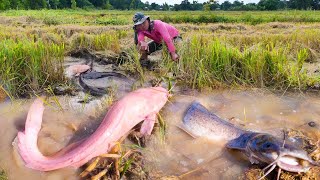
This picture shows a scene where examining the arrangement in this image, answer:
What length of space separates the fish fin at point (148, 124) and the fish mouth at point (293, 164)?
38.5 inches

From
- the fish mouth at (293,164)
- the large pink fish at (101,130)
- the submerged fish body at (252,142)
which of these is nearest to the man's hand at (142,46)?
the large pink fish at (101,130)

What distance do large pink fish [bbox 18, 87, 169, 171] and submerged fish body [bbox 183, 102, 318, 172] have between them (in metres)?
0.34

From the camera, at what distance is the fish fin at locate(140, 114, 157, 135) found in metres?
2.51

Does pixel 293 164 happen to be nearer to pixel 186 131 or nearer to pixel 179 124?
pixel 186 131

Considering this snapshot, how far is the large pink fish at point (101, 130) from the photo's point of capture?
208cm

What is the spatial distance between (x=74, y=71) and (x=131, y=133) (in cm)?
194

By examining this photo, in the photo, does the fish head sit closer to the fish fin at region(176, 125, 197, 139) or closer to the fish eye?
the fish eye

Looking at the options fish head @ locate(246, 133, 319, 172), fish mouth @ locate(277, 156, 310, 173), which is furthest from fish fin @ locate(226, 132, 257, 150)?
fish mouth @ locate(277, 156, 310, 173)

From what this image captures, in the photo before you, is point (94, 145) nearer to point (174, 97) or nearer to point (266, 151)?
point (266, 151)

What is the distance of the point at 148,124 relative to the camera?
101 inches

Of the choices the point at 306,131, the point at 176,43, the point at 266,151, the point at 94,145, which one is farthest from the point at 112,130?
the point at 176,43

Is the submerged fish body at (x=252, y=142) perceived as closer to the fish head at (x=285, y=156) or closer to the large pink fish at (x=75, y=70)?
the fish head at (x=285, y=156)

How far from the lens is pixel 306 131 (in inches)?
102

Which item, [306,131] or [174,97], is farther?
[174,97]
